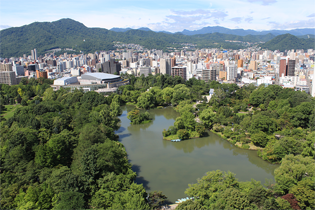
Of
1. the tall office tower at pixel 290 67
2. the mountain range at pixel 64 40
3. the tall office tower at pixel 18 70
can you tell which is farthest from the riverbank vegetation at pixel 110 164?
the mountain range at pixel 64 40

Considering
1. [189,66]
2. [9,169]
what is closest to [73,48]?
[189,66]

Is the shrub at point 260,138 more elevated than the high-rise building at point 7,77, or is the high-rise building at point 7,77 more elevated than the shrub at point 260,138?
the high-rise building at point 7,77

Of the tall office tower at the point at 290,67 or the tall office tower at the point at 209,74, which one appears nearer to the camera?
the tall office tower at the point at 290,67

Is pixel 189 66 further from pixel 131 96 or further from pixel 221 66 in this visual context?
pixel 131 96

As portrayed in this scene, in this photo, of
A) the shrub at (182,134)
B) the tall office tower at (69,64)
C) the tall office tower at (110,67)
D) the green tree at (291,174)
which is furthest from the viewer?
the tall office tower at (69,64)

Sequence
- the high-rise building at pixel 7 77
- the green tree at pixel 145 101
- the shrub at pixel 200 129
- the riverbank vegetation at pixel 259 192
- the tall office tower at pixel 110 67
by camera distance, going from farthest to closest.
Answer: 1. the tall office tower at pixel 110 67
2. the high-rise building at pixel 7 77
3. the green tree at pixel 145 101
4. the shrub at pixel 200 129
5. the riverbank vegetation at pixel 259 192

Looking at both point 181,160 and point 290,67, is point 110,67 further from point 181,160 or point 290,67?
point 181,160

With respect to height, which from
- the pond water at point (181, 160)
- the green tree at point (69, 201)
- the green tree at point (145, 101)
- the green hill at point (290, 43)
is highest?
the green hill at point (290, 43)

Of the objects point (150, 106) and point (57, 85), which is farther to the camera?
point (57, 85)

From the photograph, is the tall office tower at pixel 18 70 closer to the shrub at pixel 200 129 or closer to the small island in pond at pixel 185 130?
the small island in pond at pixel 185 130
